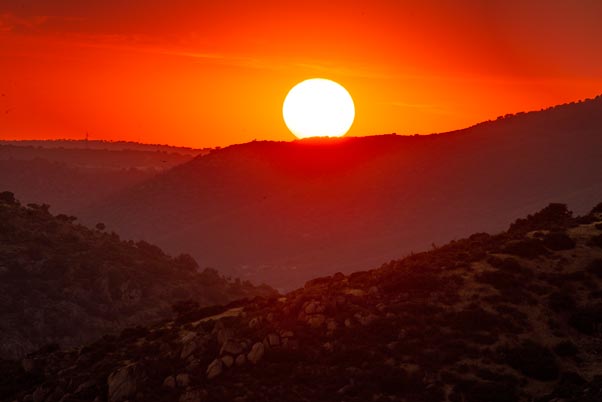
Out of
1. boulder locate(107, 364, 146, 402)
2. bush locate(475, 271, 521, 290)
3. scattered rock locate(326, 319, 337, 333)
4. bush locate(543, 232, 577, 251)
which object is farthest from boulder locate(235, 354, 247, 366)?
bush locate(543, 232, 577, 251)

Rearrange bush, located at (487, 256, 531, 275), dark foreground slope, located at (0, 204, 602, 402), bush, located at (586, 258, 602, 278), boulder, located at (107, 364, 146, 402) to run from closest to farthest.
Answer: dark foreground slope, located at (0, 204, 602, 402)
boulder, located at (107, 364, 146, 402)
bush, located at (586, 258, 602, 278)
bush, located at (487, 256, 531, 275)

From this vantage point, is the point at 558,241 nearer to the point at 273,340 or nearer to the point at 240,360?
the point at 273,340

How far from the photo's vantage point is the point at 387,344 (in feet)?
181

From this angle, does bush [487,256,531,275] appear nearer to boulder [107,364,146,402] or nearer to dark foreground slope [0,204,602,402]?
dark foreground slope [0,204,602,402]

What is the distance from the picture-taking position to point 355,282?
216 ft

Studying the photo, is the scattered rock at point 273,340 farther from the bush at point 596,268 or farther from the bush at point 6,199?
the bush at point 6,199

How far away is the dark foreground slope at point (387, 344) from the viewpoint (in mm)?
50625

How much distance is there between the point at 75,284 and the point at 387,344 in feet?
250

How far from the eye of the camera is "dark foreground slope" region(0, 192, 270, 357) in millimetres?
111875

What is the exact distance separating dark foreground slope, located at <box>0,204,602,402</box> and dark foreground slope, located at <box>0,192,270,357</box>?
46.7 metres

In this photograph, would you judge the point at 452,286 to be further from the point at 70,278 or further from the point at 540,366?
the point at 70,278

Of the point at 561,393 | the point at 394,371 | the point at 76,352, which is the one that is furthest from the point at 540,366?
the point at 76,352

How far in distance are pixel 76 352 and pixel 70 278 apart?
6205cm

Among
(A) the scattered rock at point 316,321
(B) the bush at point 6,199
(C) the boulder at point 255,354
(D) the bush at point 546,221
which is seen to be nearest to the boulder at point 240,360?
(C) the boulder at point 255,354
